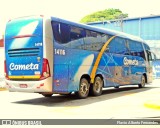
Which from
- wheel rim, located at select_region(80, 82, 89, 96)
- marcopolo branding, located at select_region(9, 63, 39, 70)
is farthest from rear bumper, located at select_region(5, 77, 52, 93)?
wheel rim, located at select_region(80, 82, 89, 96)

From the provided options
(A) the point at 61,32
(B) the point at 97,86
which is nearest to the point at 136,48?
(B) the point at 97,86

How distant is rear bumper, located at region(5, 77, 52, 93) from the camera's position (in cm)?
1232

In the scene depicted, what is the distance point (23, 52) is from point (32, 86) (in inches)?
55.7

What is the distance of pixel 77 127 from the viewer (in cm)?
834

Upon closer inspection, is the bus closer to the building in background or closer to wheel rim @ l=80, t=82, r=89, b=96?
wheel rim @ l=80, t=82, r=89, b=96

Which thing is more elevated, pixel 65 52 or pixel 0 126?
pixel 65 52

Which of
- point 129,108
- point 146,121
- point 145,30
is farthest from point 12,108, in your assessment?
point 145,30

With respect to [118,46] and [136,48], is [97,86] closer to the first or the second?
[118,46]

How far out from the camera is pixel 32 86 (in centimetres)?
1256

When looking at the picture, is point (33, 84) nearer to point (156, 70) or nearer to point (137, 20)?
point (156, 70)

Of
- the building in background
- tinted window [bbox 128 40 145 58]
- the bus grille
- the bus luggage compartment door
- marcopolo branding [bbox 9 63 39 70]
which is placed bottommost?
the bus luggage compartment door

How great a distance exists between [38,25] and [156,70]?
3286cm

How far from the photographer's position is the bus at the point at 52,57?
12.5 metres

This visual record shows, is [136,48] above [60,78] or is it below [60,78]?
above
